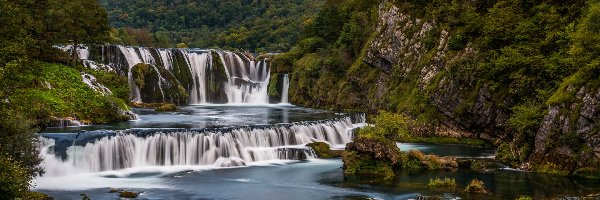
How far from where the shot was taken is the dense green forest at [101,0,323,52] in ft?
463

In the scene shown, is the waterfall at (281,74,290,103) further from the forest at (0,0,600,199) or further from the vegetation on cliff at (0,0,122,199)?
the vegetation on cliff at (0,0,122,199)

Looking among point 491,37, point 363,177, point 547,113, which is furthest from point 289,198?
point 491,37

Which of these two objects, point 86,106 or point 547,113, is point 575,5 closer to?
point 547,113

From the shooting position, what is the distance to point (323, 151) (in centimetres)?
4856

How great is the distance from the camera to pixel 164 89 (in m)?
77.6

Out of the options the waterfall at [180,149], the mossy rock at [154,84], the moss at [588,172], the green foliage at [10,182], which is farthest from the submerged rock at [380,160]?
the mossy rock at [154,84]

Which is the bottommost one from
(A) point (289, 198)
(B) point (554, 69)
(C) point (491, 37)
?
(A) point (289, 198)

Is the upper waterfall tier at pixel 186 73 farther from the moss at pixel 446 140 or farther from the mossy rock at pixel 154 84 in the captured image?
the moss at pixel 446 140

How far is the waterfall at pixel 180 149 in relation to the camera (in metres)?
41.7

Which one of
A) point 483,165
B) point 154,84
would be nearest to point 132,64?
point 154,84

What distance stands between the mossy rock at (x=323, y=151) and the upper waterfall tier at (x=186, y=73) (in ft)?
105

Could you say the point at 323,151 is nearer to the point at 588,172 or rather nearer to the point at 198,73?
the point at 588,172

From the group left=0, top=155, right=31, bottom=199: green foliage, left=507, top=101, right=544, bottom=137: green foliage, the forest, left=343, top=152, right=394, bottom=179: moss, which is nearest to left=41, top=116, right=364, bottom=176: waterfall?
the forest

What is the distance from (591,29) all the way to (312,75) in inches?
1713
